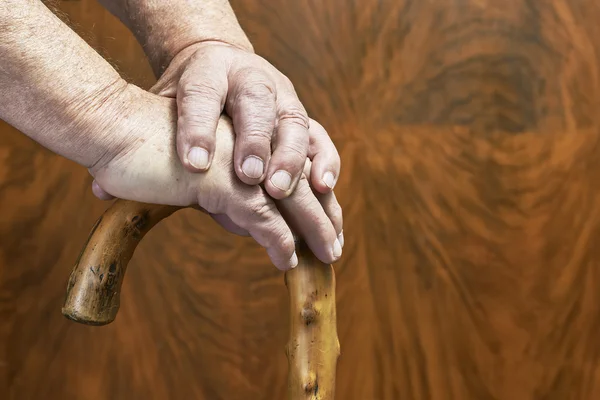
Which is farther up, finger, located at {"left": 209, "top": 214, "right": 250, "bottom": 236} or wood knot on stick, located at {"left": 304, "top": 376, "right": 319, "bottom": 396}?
wood knot on stick, located at {"left": 304, "top": 376, "right": 319, "bottom": 396}

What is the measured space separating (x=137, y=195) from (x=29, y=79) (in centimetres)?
12

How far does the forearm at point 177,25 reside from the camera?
703 mm

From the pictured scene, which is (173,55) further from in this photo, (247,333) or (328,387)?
(247,333)

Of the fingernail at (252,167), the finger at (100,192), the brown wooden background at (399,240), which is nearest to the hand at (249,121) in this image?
the fingernail at (252,167)

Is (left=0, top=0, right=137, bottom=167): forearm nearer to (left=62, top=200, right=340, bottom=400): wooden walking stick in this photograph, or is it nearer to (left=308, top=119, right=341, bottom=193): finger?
(left=62, top=200, right=340, bottom=400): wooden walking stick

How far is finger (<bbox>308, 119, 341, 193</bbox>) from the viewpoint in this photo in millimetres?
591

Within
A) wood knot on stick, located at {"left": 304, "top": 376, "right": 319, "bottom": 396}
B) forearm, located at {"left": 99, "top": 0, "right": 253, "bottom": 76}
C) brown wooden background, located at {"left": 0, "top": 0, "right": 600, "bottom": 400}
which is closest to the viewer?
wood knot on stick, located at {"left": 304, "top": 376, "right": 319, "bottom": 396}

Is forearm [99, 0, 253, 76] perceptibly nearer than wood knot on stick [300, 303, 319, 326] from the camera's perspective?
No

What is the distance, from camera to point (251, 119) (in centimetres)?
53

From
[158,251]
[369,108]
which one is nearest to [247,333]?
[158,251]

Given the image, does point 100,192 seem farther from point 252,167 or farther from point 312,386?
point 312,386

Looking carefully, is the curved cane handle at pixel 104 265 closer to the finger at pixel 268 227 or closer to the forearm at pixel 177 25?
the finger at pixel 268 227

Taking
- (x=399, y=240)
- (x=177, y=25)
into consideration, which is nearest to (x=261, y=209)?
(x=177, y=25)

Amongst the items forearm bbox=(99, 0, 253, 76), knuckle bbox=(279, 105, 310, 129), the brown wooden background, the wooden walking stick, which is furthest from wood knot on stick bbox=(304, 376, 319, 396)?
the brown wooden background
